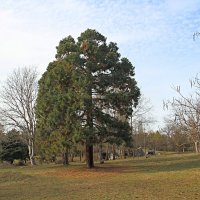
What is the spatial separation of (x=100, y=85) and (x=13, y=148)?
24121mm

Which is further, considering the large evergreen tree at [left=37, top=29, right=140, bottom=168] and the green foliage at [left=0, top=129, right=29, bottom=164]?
the green foliage at [left=0, top=129, right=29, bottom=164]

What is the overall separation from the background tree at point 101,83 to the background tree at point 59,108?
701 mm

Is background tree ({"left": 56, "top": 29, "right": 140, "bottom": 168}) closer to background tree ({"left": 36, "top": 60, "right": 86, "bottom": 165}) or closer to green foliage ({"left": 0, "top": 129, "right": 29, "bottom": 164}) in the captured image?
background tree ({"left": 36, "top": 60, "right": 86, "bottom": 165})

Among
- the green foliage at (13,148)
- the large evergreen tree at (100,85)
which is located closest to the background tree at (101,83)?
the large evergreen tree at (100,85)

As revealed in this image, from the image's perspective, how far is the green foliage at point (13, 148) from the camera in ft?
168

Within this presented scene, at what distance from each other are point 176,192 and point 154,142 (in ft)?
240

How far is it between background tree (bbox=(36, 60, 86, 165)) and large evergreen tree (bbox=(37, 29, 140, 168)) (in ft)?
0.85

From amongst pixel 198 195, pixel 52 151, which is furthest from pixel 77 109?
pixel 198 195

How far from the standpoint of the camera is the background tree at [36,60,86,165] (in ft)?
99.4

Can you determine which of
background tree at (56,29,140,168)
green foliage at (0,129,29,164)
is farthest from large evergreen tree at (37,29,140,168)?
green foliage at (0,129,29,164)

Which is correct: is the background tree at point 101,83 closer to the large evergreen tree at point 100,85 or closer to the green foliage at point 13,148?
the large evergreen tree at point 100,85

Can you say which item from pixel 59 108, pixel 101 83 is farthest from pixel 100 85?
pixel 59 108

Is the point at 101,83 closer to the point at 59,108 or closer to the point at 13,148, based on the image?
the point at 59,108

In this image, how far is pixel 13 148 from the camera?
51.9 m
